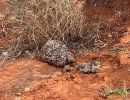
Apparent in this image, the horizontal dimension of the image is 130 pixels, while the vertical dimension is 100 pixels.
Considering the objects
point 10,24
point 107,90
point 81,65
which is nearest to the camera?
point 107,90

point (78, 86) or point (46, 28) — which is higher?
point (46, 28)

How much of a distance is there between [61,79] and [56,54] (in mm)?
443

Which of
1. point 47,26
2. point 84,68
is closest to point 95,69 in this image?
point 84,68

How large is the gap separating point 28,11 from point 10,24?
695mm

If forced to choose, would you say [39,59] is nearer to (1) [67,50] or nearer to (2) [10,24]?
(1) [67,50]

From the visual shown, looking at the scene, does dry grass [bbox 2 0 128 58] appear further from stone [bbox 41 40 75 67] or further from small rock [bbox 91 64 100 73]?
small rock [bbox 91 64 100 73]

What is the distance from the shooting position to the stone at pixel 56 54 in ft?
16.2

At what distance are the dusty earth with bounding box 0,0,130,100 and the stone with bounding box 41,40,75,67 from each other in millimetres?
73

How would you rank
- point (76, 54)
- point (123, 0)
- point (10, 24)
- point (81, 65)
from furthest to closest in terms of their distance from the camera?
point (123, 0), point (10, 24), point (76, 54), point (81, 65)

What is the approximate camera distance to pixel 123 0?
6230mm

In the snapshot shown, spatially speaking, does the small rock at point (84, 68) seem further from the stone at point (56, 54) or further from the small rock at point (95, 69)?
the stone at point (56, 54)

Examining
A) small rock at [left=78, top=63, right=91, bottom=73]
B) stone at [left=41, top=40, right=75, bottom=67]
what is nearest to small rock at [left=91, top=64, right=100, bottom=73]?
small rock at [left=78, top=63, right=91, bottom=73]

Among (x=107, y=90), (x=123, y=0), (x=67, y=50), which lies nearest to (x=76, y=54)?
(x=67, y=50)

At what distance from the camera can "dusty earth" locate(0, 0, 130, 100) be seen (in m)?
4.36
